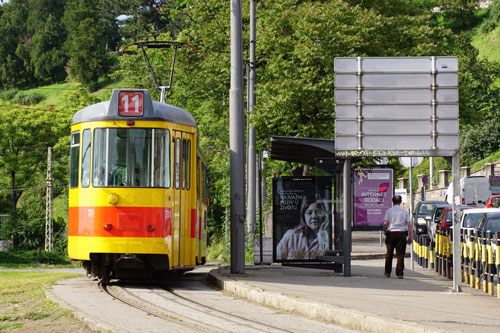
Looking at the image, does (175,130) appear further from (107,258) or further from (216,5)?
(216,5)

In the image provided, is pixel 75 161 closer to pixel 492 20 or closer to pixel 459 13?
pixel 492 20

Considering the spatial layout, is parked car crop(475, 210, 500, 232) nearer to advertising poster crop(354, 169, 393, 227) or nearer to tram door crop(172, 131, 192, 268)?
tram door crop(172, 131, 192, 268)

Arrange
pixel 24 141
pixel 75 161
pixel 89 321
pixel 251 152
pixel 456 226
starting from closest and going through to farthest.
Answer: pixel 89 321
pixel 456 226
pixel 75 161
pixel 251 152
pixel 24 141

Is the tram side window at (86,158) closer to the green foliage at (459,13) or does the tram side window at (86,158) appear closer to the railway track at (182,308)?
the railway track at (182,308)

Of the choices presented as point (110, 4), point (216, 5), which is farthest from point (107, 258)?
point (110, 4)

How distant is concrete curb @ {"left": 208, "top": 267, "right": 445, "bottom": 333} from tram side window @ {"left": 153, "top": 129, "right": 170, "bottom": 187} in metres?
2.24

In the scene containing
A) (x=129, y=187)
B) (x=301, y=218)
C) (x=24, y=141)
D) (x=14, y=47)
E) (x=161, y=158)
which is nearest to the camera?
(x=129, y=187)

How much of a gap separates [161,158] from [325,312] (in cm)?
576

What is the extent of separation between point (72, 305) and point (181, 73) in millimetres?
27865

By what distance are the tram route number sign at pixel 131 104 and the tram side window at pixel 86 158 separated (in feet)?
2.48

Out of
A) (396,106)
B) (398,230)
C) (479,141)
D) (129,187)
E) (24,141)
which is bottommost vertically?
(398,230)

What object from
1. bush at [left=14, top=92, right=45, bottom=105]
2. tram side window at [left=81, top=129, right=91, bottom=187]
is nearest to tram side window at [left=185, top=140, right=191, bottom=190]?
tram side window at [left=81, top=129, right=91, bottom=187]

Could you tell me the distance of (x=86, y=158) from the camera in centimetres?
1633

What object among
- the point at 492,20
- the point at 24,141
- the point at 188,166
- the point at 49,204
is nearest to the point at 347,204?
the point at 188,166
